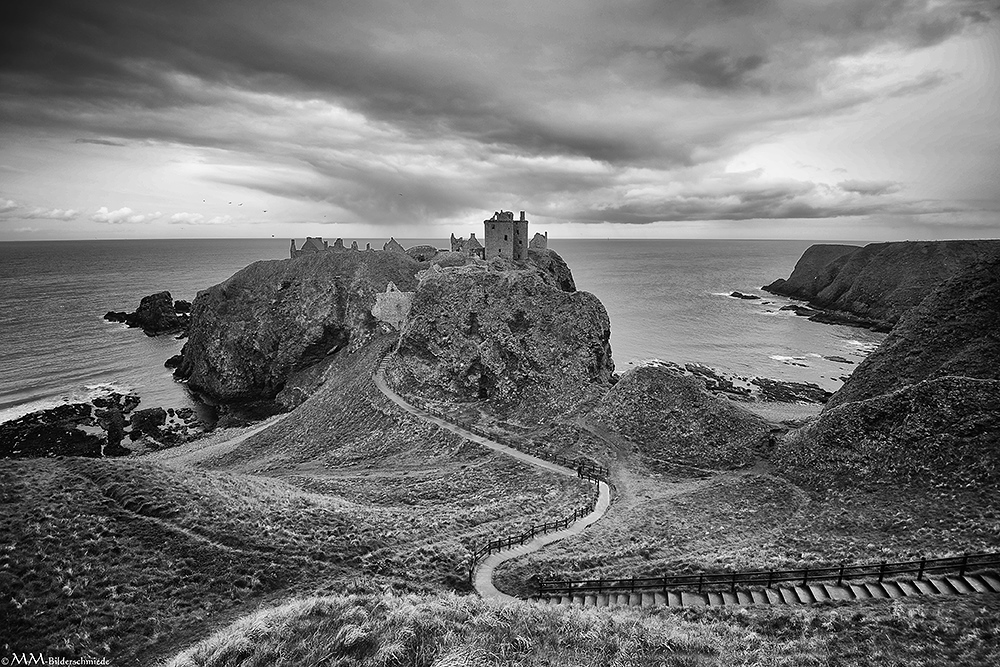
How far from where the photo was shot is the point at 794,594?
15.5 metres

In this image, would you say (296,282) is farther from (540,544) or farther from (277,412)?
(540,544)

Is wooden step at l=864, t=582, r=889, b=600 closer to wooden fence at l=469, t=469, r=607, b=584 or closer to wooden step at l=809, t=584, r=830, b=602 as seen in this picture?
wooden step at l=809, t=584, r=830, b=602

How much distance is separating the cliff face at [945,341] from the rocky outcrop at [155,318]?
108 metres

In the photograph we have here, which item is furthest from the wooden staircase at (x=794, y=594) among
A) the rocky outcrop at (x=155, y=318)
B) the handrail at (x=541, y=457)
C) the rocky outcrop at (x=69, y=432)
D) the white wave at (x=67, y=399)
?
the rocky outcrop at (x=155, y=318)

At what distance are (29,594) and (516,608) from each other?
14904mm

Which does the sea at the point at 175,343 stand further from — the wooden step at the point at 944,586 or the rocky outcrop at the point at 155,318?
the wooden step at the point at 944,586

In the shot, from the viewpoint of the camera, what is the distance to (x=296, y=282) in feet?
240

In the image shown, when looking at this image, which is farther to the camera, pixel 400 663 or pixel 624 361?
pixel 624 361

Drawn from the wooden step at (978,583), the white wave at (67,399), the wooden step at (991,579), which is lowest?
the white wave at (67,399)

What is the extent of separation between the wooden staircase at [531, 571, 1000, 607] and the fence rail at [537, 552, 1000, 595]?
0.18 m

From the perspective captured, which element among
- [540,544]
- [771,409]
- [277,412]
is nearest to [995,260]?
[771,409]

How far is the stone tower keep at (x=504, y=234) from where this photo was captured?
6994cm

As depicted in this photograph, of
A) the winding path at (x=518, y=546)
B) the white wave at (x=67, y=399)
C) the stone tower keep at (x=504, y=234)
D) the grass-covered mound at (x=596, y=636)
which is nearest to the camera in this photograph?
the grass-covered mound at (x=596, y=636)

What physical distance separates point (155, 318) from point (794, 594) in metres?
114
